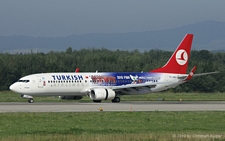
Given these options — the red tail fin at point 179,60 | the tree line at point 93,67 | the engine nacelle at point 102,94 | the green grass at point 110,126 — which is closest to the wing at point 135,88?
the engine nacelle at point 102,94

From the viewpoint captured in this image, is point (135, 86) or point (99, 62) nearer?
point (135, 86)

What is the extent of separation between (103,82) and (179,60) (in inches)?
395

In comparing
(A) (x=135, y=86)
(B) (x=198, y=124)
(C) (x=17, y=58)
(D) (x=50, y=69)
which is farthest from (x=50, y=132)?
(C) (x=17, y=58)

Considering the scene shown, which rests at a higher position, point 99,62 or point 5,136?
point 99,62

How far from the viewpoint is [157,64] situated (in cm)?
11838

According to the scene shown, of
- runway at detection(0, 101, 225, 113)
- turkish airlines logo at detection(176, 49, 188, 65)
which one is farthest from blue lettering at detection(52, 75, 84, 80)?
turkish airlines logo at detection(176, 49, 188, 65)

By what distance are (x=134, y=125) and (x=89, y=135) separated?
618cm

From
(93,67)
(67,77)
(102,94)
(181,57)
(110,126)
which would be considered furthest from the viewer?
(93,67)

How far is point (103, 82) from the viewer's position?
6209 cm

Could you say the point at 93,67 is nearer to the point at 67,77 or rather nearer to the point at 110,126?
the point at 67,77

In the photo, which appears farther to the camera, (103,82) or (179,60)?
(179,60)

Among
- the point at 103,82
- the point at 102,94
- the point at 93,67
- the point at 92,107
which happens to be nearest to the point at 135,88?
the point at 103,82

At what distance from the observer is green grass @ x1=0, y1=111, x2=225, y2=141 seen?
26109 millimetres

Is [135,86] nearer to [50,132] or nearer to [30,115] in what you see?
[30,115]
